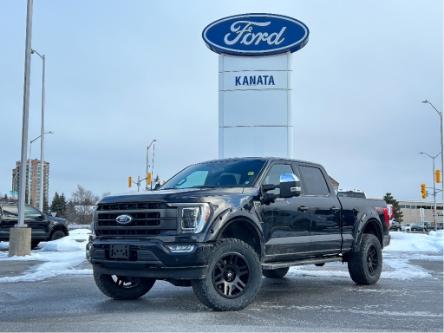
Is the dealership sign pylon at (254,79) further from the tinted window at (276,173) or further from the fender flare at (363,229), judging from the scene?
the tinted window at (276,173)

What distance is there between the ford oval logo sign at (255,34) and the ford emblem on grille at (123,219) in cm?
2177

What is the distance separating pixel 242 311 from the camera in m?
6.95

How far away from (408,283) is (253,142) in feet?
60.7

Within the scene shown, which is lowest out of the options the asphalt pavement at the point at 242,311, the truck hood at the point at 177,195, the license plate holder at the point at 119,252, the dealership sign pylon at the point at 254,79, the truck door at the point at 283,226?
the asphalt pavement at the point at 242,311

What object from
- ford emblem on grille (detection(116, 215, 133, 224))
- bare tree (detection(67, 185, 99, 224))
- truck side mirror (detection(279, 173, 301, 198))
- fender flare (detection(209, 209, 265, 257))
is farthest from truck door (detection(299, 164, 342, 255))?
bare tree (detection(67, 185, 99, 224))

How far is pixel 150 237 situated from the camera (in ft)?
22.8

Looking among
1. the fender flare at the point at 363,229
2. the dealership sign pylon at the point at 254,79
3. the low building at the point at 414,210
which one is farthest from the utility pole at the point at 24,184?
the low building at the point at 414,210

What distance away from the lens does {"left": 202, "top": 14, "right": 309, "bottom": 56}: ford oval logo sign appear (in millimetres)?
27875

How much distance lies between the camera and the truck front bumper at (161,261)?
22.0 ft

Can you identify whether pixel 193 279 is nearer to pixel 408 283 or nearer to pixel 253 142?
pixel 408 283

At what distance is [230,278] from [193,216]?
92cm

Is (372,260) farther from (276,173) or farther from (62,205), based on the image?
(62,205)

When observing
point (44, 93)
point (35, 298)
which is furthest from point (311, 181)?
point (44, 93)

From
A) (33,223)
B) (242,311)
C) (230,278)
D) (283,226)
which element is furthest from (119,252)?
(33,223)
